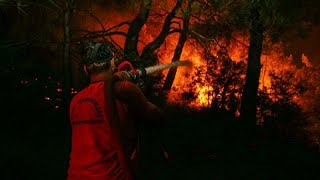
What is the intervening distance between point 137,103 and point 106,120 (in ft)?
0.76

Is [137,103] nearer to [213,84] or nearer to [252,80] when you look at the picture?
[252,80]

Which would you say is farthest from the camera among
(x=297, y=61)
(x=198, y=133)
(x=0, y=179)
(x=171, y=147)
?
(x=297, y=61)

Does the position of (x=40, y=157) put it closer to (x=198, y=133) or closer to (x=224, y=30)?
(x=198, y=133)

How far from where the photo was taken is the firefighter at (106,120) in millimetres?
2830

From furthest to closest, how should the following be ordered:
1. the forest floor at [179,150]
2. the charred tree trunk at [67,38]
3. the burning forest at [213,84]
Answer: the burning forest at [213,84] < the charred tree trunk at [67,38] < the forest floor at [179,150]

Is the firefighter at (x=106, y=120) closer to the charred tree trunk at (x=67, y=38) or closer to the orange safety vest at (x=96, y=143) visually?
the orange safety vest at (x=96, y=143)

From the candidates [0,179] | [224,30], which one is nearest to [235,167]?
[0,179]

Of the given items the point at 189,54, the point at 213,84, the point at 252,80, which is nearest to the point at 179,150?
the point at 252,80

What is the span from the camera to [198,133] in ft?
39.2

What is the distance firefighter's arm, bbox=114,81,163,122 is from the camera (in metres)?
2.82

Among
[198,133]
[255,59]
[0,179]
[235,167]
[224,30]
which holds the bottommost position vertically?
[0,179]

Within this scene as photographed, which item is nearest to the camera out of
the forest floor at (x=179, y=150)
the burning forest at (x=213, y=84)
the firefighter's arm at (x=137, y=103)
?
the firefighter's arm at (x=137, y=103)

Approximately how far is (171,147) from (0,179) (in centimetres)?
403

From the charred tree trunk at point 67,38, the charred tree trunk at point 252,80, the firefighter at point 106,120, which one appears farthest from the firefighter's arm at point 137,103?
the charred tree trunk at point 252,80
